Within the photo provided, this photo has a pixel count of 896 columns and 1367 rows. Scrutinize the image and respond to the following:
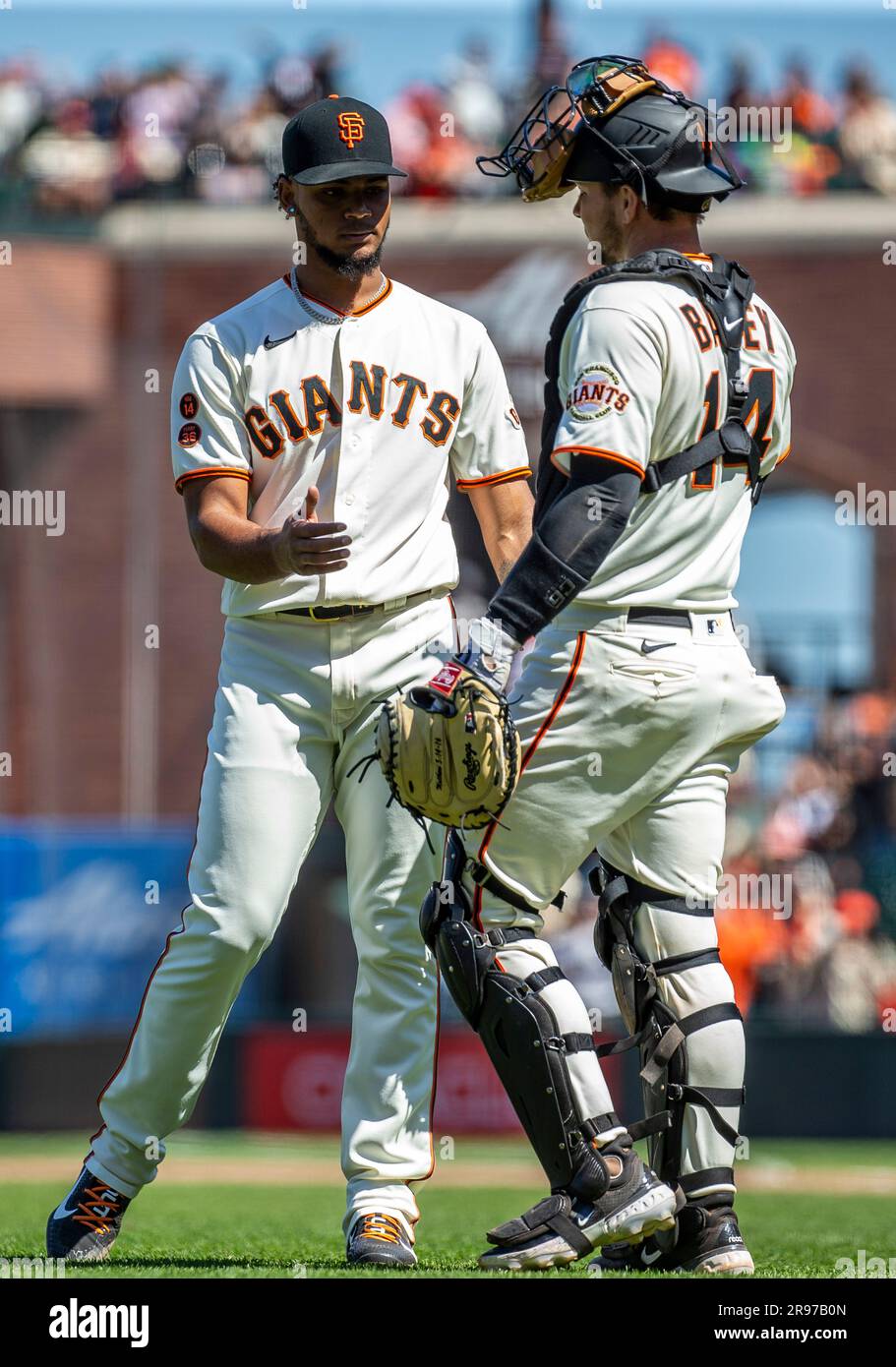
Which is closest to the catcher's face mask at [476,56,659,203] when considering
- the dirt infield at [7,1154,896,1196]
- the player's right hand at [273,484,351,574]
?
the player's right hand at [273,484,351,574]

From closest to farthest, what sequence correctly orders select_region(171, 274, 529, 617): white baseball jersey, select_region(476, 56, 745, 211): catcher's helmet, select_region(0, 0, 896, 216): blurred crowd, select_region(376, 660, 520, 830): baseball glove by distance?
select_region(376, 660, 520, 830): baseball glove
select_region(476, 56, 745, 211): catcher's helmet
select_region(171, 274, 529, 617): white baseball jersey
select_region(0, 0, 896, 216): blurred crowd

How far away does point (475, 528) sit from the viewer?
17.0 meters

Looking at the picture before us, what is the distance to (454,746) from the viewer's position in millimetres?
3908

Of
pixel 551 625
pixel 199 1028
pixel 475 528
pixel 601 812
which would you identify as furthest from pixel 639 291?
pixel 475 528

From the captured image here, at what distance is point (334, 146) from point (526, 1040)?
2.08m

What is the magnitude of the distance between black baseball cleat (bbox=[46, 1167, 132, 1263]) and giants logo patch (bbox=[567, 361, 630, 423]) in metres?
2.08

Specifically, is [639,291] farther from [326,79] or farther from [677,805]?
[326,79]

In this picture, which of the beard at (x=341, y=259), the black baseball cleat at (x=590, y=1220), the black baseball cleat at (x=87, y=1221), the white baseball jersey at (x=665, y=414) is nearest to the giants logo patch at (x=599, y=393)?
the white baseball jersey at (x=665, y=414)

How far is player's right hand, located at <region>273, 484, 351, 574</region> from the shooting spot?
4102mm

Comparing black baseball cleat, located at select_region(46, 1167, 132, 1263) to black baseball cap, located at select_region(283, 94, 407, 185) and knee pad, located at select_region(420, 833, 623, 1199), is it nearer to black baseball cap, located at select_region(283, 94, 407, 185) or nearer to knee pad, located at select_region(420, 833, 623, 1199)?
knee pad, located at select_region(420, 833, 623, 1199)

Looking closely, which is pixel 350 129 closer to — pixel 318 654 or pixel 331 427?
pixel 331 427

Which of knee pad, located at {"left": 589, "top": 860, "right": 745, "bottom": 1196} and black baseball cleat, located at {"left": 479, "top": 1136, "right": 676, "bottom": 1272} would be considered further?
knee pad, located at {"left": 589, "top": 860, "right": 745, "bottom": 1196}

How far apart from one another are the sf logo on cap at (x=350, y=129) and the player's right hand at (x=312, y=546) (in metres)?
0.88

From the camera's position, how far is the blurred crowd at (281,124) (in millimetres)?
17391
